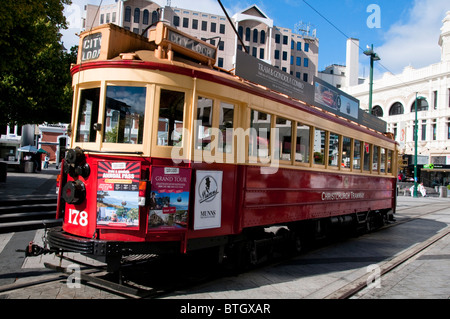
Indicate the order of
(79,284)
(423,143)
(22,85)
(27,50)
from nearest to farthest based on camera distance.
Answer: (79,284) < (27,50) < (22,85) < (423,143)

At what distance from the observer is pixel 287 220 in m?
6.69

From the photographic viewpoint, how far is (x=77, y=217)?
4926mm

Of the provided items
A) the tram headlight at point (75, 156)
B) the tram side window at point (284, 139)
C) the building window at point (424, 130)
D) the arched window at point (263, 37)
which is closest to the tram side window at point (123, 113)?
the tram headlight at point (75, 156)

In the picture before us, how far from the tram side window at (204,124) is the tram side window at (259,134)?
2.71ft

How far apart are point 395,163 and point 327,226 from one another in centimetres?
566

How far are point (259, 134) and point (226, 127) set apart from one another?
731 mm

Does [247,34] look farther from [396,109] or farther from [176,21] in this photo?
[396,109]

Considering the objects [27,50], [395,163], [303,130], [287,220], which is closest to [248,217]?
[287,220]

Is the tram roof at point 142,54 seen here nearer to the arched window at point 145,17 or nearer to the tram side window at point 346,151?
the tram side window at point 346,151

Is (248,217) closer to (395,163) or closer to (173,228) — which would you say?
(173,228)

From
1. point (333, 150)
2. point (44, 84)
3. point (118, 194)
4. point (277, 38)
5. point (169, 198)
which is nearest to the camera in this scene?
point (118, 194)

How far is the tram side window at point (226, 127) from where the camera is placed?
18.0ft

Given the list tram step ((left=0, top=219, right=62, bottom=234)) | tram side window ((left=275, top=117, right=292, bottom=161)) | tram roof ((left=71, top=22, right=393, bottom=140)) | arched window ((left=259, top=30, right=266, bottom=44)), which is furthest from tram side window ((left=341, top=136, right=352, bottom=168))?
arched window ((left=259, top=30, right=266, bottom=44))

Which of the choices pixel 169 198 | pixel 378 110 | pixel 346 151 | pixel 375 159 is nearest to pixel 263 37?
pixel 378 110
